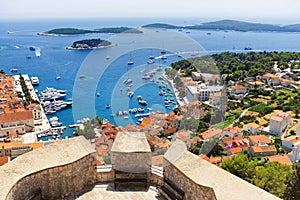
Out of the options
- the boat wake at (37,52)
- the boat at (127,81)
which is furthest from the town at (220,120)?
the boat wake at (37,52)

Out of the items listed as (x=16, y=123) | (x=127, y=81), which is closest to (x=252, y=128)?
(x=127, y=81)

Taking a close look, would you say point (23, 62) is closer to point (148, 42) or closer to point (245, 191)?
point (148, 42)

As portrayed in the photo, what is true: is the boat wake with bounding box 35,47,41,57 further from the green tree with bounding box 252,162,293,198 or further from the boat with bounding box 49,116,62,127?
the green tree with bounding box 252,162,293,198

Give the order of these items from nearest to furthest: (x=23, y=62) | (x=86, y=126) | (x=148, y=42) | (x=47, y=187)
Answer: (x=47, y=187) → (x=148, y=42) → (x=86, y=126) → (x=23, y=62)

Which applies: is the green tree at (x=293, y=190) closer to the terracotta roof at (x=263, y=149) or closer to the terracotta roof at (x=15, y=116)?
the terracotta roof at (x=263, y=149)

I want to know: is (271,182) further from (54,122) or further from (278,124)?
(54,122)

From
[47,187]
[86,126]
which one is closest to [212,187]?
[47,187]

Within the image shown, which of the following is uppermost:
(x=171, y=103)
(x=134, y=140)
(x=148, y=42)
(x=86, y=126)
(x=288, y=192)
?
(x=148, y=42)
